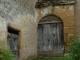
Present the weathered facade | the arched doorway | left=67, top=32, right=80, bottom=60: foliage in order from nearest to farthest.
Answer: left=67, top=32, right=80, bottom=60: foliage
the weathered facade
the arched doorway

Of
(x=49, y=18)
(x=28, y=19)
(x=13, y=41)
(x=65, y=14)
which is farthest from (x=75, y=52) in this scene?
(x=49, y=18)

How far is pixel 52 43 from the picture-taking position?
14570 mm

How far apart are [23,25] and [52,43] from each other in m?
2.15

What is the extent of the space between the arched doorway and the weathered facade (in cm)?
18

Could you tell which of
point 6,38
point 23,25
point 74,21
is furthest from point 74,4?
point 6,38

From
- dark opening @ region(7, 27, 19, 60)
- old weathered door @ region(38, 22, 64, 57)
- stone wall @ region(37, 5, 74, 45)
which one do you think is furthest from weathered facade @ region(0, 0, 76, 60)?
old weathered door @ region(38, 22, 64, 57)

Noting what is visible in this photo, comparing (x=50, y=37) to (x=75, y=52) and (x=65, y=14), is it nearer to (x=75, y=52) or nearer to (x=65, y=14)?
(x=65, y=14)

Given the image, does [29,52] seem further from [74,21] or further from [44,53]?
[74,21]

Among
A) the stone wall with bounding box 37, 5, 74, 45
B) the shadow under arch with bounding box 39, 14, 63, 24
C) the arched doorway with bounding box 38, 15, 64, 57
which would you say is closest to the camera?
the stone wall with bounding box 37, 5, 74, 45

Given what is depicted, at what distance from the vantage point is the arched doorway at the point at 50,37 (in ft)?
47.5

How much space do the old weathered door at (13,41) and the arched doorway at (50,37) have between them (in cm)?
211

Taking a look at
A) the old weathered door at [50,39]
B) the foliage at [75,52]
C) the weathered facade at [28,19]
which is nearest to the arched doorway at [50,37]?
the old weathered door at [50,39]

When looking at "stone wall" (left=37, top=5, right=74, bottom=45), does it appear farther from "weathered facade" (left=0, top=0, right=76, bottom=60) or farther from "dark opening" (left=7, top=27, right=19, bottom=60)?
"dark opening" (left=7, top=27, right=19, bottom=60)

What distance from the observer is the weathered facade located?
11.7 meters
